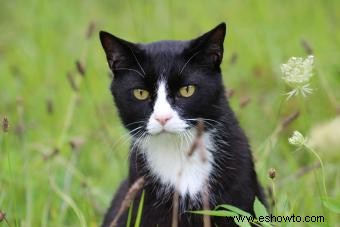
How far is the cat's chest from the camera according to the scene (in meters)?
2.86

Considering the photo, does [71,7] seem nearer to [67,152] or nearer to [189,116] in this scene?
[67,152]

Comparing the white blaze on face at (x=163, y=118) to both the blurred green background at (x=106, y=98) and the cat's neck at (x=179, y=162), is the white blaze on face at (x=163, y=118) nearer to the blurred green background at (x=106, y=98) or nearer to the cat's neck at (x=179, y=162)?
the cat's neck at (x=179, y=162)

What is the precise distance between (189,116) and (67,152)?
208 cm

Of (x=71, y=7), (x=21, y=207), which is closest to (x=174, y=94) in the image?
(x=21, y=207)

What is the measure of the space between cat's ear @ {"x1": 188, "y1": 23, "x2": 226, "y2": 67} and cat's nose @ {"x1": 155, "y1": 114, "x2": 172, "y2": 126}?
309 mm

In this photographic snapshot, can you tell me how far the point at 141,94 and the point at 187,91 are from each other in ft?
0.60

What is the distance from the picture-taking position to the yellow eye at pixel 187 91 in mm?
2787

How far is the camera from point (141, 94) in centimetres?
283

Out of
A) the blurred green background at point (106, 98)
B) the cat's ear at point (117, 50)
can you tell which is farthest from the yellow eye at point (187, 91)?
the blurred green background at point (106, 98)

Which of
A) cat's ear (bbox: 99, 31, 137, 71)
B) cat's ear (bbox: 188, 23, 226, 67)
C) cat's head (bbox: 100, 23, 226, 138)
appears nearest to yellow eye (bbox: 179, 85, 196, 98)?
cat's head (bbox: 100, 23, 226, 138)

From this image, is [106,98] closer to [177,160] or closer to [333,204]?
[177,160]

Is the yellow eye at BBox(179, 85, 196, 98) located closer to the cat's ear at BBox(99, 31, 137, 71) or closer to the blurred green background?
the cat's ear at BBox(99, 31, 137, 71)

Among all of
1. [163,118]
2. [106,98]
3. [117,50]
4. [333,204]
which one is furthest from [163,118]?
[106,98]

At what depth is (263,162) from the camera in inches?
149
